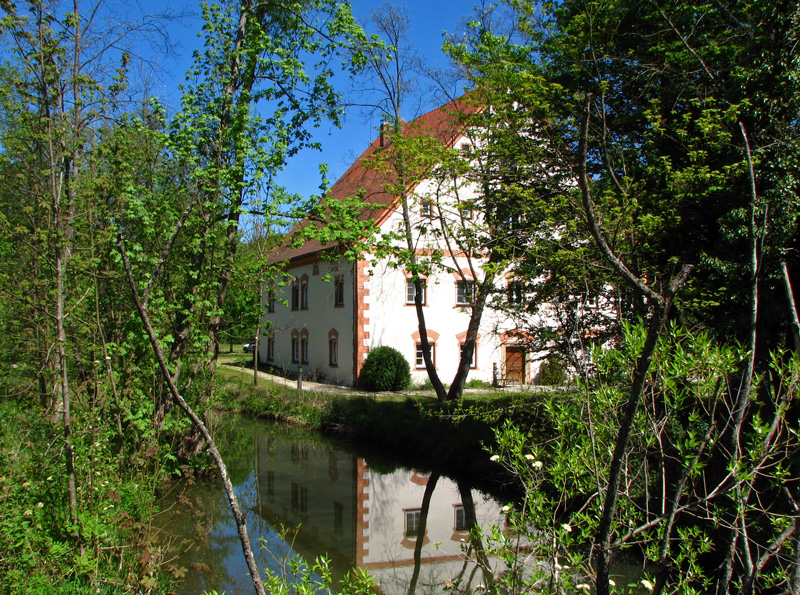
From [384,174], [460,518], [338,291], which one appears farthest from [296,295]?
[460,518]

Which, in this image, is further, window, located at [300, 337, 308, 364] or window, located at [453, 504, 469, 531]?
window, located at [300, 337, 308, 364]

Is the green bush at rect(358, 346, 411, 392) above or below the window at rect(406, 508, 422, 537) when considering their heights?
above

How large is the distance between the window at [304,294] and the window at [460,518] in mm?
18065

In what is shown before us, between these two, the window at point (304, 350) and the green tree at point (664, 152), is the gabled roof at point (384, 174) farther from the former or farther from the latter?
the window at point (304, 350)

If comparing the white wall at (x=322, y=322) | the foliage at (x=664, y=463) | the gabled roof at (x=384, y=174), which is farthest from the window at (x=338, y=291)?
the foliage at (x=664, y=463)

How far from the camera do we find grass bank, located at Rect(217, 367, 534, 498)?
443 inches

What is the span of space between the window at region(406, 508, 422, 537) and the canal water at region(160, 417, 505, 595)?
2 cm

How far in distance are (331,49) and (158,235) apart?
4.23 meters

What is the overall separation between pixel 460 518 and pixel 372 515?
1488mm

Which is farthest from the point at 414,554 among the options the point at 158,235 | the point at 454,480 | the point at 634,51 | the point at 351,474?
the point at 634,51

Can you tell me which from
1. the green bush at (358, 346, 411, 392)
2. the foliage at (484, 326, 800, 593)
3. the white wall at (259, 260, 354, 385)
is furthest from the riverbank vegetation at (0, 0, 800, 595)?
the white wall at (259, 260, 354, 385)

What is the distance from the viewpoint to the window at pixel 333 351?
24.2 m

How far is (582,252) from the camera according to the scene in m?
8.25

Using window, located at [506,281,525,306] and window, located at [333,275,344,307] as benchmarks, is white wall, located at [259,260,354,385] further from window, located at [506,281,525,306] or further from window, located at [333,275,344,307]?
window, located at [506,281,525,306]
